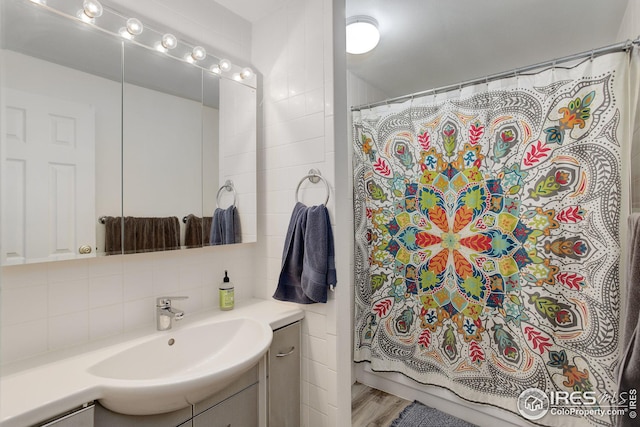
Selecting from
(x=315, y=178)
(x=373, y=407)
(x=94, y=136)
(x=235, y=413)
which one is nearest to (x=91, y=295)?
(x=94, y=136)

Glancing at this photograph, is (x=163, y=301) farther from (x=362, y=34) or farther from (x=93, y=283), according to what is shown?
(x=362, y=34)

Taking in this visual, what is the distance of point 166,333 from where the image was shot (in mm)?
1189

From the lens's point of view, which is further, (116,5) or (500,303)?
(500,303)

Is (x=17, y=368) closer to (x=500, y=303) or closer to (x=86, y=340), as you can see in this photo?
(x=86, y=340)

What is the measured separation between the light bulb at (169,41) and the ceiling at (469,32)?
43 cm

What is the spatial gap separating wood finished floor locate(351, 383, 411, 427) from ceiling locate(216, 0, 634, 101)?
243 centimetres

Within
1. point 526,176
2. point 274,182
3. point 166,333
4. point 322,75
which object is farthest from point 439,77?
point 166,333

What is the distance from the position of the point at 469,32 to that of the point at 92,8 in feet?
6.76

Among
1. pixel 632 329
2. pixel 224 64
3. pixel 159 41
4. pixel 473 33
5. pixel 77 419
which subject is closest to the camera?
pixel 77 419

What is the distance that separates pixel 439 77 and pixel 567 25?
890mm

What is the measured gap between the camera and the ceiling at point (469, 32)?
1692 mm

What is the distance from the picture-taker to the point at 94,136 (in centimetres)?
110

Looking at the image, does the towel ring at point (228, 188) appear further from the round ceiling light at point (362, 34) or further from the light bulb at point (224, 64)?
the round ceiling light at point (362, 34)

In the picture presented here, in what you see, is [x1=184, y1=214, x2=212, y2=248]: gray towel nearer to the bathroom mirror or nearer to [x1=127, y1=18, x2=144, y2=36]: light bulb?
the bathroom mirror
